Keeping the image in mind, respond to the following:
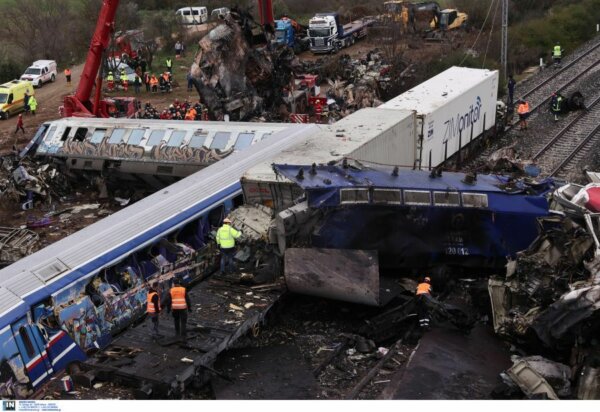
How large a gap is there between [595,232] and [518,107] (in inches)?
638

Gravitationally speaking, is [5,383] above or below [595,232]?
below

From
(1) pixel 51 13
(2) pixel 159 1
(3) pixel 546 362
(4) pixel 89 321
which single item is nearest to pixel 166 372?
(4) pixel 89 321

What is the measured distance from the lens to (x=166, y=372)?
11156mm

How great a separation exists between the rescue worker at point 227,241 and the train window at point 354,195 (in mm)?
1979

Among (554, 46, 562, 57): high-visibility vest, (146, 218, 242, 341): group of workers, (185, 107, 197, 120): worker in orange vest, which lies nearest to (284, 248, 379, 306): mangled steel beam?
(146, 218, 242, 341): group of workers

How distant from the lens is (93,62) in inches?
1021

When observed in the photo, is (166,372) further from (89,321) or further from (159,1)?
(159,1)

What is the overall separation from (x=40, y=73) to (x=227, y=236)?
28.2m

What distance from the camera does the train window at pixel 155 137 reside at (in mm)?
21891

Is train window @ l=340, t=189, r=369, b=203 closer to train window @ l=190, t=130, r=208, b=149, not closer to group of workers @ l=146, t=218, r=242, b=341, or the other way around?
group of workers @ l=146, t=218, r=242, b=341

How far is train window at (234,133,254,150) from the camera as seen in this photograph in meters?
20.9

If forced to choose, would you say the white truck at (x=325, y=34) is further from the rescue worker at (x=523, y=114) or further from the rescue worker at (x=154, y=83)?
the rescue worker at (x=523, y=114)

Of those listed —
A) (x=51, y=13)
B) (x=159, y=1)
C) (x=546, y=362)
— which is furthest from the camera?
(x=159, y=1)
